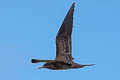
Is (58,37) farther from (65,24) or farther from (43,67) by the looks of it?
(43,67)

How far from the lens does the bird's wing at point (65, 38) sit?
23714 mm

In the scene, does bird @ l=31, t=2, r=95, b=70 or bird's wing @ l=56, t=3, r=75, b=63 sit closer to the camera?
bird @ l=31, t=2, r=95, b=70

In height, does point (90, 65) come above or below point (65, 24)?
below

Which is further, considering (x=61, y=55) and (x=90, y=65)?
(x=61, y=55)

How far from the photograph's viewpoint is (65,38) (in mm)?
24188

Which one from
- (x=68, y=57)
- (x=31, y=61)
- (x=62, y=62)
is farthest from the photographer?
(x=68, y=57)

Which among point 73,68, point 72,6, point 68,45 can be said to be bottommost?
point 73,68

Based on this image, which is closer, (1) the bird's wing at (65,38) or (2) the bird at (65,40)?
(2) the bird at (65,40)

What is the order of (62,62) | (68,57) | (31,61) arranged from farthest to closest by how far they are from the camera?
(68,57)
(62,62)
(31,61)

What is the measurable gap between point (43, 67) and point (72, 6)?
16.8 ft

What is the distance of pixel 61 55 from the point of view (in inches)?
934

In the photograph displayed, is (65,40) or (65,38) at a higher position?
(65,38)

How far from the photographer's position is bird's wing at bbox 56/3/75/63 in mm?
23714

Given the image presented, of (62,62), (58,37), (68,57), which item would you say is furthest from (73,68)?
(58,37)
